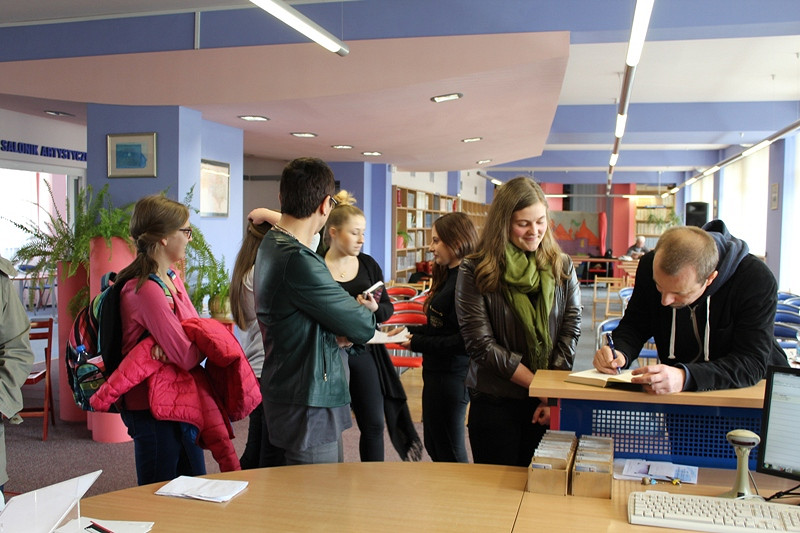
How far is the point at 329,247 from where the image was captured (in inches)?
150

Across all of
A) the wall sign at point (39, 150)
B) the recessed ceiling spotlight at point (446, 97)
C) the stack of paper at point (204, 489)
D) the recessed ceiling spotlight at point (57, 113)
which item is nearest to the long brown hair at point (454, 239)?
the stack of paper at point (204, 489)

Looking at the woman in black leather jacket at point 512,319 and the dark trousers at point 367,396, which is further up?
the woman in black leather jacket at point 512,319

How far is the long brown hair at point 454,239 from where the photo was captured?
372 cm

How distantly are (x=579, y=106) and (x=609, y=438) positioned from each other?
418 inches

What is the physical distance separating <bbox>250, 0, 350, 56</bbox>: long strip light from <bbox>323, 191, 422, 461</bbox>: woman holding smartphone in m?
1.25

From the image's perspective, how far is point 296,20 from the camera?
435 centimetres

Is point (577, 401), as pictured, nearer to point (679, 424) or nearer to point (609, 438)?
point (609, 438)

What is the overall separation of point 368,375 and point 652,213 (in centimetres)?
2495

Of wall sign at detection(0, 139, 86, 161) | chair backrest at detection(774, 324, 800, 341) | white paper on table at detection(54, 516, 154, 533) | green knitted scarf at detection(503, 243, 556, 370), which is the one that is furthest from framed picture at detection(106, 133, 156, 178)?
chair backrest at detection(774, 324, 800, 341)

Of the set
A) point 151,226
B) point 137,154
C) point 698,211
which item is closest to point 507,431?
point 151,226

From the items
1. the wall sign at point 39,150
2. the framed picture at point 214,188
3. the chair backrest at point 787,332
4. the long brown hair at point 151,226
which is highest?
the wall sign at point 39,150

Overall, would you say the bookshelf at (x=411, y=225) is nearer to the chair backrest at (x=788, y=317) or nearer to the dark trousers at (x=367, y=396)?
the chair backrest at (x=788, y=317)

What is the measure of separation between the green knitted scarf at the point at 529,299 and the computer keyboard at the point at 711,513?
2.72ft

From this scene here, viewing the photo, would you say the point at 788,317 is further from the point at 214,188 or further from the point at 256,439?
the point at 214,188
